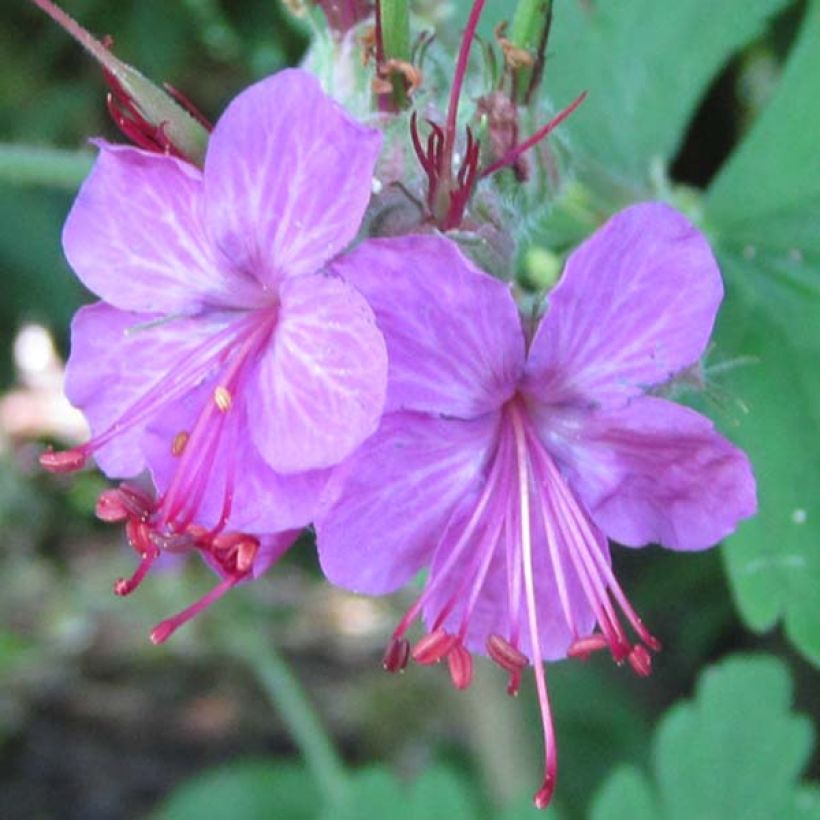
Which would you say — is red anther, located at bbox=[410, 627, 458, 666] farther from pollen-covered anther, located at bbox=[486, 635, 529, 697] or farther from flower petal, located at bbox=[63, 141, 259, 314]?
flower petal, located at bbox=[63, 141, 259, 314]

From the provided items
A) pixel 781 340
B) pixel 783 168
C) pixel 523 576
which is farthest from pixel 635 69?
pixel 523 576

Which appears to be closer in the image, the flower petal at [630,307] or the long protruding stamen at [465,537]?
the flower petal at [630,307]

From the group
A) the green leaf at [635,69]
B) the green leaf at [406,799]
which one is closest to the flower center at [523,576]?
the green leaf at [635,69]

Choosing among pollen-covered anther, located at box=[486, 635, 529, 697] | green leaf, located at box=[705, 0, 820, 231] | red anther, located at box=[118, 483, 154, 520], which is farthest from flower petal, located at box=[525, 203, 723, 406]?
green leaf, located at box=[705, 0, 820, 231]

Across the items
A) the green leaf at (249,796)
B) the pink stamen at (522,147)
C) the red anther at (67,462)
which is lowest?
the green leaf at (249,796)

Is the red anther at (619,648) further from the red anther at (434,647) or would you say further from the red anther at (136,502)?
the red anther at (136,502)
